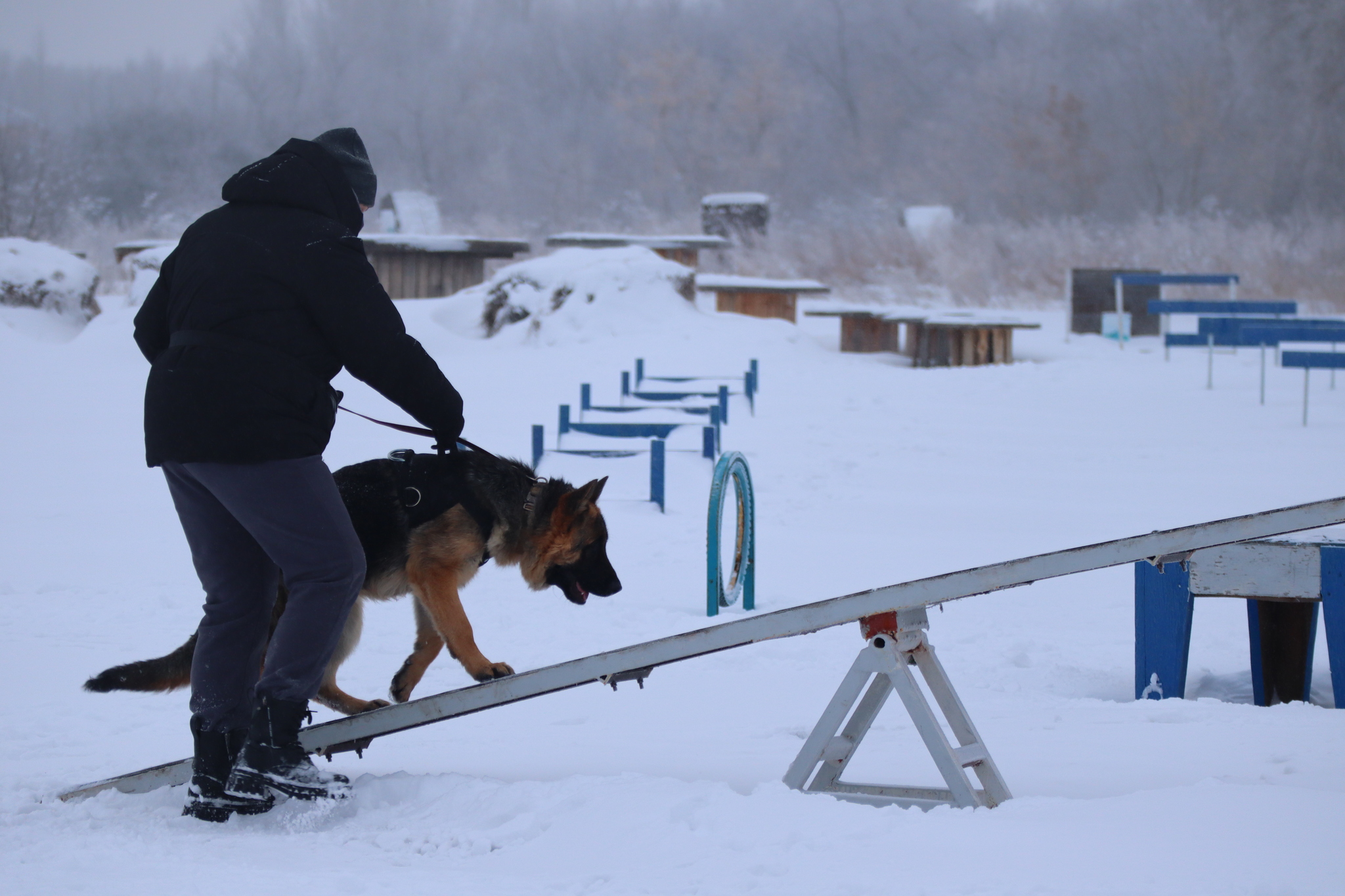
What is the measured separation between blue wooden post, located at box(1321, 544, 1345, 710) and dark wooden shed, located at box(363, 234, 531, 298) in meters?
16.6

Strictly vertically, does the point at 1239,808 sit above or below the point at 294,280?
below

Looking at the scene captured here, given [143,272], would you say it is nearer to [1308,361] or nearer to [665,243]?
[665,243]

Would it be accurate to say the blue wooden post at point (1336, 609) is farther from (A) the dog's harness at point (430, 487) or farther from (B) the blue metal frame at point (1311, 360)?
(B) the blue metal frame at point (1311, 360)

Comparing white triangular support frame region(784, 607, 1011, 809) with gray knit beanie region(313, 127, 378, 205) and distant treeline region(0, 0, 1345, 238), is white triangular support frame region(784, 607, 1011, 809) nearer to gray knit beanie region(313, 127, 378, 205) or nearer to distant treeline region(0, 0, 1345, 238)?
gray knit beanie region(313, 127, 378, 205)

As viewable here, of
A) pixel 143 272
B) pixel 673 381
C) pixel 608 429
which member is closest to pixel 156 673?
pixel 608 429

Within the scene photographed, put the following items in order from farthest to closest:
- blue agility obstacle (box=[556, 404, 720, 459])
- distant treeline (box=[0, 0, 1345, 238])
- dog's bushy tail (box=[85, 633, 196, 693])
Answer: distant treeline (box=[0, 0, 1345, 238])
blue agility obstacle (box=[556, 404, 720, 459])
dog's bushy tail (box=[85, 633, 196, 693])

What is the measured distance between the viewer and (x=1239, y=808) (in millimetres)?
2545

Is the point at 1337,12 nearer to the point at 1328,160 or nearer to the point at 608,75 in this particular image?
the point at 1328,160

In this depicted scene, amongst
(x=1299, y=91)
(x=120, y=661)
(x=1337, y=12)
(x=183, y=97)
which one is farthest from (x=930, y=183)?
(x=120, y=661)

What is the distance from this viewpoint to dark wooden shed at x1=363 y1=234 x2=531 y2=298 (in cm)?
1936

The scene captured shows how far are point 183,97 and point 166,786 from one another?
6472 cm

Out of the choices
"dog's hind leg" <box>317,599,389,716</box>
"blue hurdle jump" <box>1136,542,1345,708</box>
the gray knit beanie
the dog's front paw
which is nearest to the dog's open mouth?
the dog's front paw

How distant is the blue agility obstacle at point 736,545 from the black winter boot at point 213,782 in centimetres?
265

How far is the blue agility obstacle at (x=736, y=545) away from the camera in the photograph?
5.19 meters
